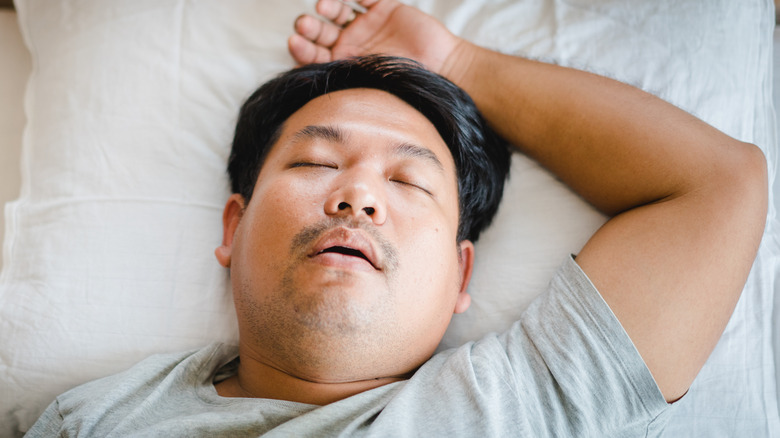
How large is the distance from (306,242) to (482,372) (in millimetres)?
406

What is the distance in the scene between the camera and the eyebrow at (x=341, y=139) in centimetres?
106

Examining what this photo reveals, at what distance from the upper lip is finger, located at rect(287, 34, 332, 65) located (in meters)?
0.67

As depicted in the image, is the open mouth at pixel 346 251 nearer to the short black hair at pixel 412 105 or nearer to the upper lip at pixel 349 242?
the upper lip at pixel 349 242

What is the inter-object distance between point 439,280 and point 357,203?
0.23 metres

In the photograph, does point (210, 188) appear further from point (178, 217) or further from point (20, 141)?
point (20, 141)

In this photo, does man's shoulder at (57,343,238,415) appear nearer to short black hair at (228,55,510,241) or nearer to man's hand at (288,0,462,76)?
short black hair at (228,55,510,241)

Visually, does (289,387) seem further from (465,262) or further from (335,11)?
(335,11)

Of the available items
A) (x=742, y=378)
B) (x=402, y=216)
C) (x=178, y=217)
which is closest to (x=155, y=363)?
(x=178, y=217)

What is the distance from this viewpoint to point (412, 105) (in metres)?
1.25

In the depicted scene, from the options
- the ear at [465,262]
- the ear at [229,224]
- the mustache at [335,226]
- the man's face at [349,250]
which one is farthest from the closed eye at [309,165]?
the ear at [465,262]

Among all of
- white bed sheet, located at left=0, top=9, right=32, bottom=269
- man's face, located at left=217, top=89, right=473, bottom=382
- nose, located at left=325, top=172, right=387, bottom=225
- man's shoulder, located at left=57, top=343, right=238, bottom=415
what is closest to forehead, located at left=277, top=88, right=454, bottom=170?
man's face, located at left=217, top=89, right=473, bottom=382

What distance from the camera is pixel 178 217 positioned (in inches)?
51.8

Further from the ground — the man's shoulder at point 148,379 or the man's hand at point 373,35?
the man's hand at point 373,35

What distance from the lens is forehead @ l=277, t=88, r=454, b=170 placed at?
42.4 inches
